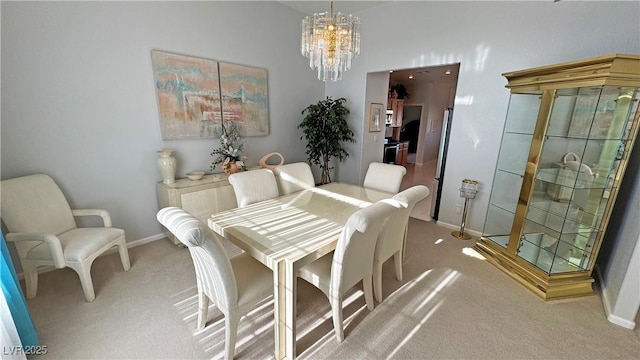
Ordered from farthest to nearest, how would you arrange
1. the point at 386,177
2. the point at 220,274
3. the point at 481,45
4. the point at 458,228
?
1. the point at 458,228
2. the point at 481,45
3. the point at 386,177
4. the point at 220,274

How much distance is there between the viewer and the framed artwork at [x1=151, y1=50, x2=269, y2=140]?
2.79 metres

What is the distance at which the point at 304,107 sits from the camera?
4320 mm

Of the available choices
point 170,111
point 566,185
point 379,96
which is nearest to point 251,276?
point 170,111

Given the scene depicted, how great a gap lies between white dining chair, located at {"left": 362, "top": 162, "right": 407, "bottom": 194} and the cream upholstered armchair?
2551 mm

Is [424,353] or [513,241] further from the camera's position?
[513,241]

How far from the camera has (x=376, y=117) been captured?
4371 millimetres

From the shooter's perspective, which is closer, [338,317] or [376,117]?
[338,317]

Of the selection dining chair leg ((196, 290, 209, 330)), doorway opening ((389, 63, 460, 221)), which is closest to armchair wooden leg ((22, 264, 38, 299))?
dining chair leg ((196, 290, 209, 330))

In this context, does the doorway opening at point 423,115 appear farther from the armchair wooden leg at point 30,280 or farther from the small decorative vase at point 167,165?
the armchair wooden leg at point 30,280

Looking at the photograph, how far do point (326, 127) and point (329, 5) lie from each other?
1.75 metres

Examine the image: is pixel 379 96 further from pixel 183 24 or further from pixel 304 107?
pixel 183 24

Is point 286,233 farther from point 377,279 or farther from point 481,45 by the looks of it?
point 481,45

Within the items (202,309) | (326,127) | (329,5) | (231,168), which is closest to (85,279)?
(202,309)

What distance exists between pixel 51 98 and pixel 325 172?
332 cm
